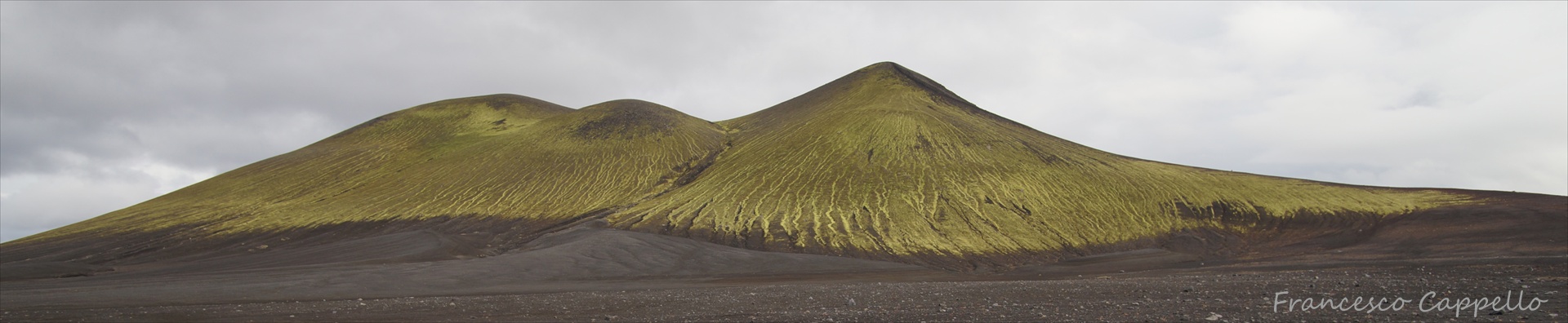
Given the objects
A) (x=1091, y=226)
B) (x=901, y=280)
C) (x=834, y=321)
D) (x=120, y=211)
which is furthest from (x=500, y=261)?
(x=120, y=211)

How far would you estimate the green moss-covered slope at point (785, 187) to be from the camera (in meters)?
59.6

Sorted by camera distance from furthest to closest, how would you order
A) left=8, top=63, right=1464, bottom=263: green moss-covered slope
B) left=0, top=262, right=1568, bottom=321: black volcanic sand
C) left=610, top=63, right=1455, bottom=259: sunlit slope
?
left=8, top=63, right=1464, bottom=263: green moss-covered slope < left=610, top=63, right=1455, bottom=259: sunlit slope < left=0, top=262, right=1568, bottom=321: black volcanic sand

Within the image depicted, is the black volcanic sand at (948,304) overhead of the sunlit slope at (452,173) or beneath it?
beneath

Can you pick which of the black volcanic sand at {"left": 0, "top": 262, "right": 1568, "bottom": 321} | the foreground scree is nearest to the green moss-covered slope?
the foreground scree

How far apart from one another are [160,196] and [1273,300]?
95.9 metres

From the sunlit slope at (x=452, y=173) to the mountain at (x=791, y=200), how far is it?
0.29m

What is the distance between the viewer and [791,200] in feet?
214

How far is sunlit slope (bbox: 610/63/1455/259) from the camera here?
58031 mm

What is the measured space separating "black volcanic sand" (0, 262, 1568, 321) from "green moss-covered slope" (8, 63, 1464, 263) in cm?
2553

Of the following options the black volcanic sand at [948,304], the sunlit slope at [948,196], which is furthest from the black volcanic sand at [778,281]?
the sunlit slope at [948,196]

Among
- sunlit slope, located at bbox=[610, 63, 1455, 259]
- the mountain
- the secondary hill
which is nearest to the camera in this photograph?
the mountain

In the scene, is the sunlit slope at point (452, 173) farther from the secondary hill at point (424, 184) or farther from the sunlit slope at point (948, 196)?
the sunlit slope at point (948, 196)

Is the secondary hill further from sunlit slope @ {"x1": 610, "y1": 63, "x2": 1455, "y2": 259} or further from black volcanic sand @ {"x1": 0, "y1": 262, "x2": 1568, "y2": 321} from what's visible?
black volcanic sand @ {"x1": 0, "y1": 262, "x2": 1568, "y2": 321}

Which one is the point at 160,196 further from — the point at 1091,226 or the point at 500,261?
the point at 1091,226
